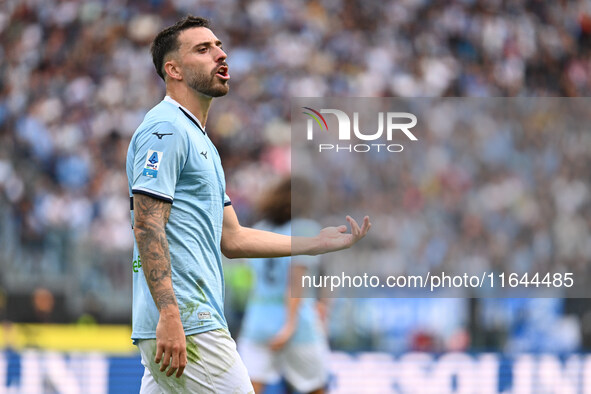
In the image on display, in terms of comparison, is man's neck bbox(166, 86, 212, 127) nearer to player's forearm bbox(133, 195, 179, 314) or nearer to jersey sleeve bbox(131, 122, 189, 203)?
jersey sleeve bbox(131, 122, 189, 203)

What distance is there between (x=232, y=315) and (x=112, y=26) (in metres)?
9.83

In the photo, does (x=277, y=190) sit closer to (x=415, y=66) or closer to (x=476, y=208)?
(x=476, y=208)

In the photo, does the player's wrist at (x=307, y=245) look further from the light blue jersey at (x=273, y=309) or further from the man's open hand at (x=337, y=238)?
the light blue jersey at (x=273, y=309)

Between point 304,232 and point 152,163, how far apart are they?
3.34m


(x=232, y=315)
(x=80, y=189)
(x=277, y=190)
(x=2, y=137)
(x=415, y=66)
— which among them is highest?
(x=415, y=66)

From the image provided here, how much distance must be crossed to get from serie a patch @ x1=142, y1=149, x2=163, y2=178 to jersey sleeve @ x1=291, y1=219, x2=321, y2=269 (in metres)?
3.23

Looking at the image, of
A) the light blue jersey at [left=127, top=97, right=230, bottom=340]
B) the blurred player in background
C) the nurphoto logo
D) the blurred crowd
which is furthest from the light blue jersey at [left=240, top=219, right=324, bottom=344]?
the light blue jersey at [left=127, top=97, right=230, bottom=340]

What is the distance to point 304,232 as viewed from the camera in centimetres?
693

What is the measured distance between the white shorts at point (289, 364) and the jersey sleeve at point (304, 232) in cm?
73

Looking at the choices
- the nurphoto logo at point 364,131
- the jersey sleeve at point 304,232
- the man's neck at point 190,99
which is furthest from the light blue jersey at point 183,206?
the nurphoto logo at point 364,131

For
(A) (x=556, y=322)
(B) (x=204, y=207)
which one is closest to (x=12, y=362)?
(B) (x=204, y=207)

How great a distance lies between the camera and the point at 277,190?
7.09m

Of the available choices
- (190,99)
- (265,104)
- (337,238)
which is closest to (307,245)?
(337,238)

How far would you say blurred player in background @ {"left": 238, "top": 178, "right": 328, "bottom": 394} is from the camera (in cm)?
714
